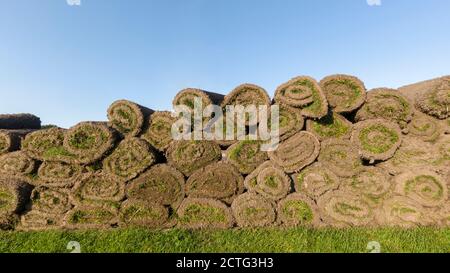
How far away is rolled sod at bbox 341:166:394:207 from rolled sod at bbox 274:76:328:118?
1431 millimetres

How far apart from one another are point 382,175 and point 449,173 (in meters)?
1.26

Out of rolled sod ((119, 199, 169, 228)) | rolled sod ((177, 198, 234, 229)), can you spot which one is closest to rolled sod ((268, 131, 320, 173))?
rolled sod ((177, 198, 234, 229))

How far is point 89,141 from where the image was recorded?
7398 millimetres

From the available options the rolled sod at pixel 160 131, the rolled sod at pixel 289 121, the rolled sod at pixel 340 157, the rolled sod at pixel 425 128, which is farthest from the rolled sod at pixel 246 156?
the rolled sod at pixel 425 128

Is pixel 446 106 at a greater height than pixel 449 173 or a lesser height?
greater

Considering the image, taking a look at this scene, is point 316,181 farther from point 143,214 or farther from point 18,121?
point 18,121

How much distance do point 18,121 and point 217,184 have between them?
7.55 metres

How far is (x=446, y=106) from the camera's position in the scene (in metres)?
7.14

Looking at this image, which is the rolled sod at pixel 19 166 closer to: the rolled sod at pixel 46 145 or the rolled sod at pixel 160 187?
the rolled sod at pixel 46 145

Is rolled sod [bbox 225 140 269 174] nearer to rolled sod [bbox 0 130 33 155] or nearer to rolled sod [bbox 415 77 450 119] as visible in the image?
rolled sod [bbox 415 77 450 119]
